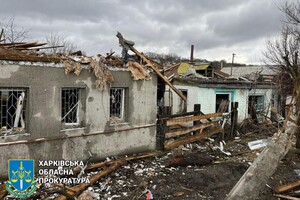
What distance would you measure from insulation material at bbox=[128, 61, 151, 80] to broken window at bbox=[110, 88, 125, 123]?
67 centimetres

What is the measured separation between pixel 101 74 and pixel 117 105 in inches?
58.8

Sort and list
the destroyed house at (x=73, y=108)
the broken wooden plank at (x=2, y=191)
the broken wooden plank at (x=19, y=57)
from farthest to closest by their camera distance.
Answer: the destroyed house at (x=73, y=108)
the broken wooden plank at (x=19, y=57)
the broken wooden plank at (x=2, y=191)

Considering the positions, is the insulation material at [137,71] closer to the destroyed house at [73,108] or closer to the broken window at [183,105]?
the destroyed house at [73,108]

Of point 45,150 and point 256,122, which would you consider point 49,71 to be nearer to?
point 45,150

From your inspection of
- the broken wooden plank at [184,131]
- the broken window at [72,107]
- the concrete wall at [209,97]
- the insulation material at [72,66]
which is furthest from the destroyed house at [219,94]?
the insulation material at [72,66]

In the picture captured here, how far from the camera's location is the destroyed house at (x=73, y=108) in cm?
667

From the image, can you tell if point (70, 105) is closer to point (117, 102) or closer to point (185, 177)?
point (117, 102)

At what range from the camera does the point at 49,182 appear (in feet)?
22.1

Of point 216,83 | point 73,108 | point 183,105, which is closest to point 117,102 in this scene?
point 73,108

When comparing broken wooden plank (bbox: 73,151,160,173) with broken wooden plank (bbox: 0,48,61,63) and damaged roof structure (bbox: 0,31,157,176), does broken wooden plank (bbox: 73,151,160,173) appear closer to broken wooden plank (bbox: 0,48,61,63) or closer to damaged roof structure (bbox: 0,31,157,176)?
damaged roof structure (bbox: 0,31,157,176)

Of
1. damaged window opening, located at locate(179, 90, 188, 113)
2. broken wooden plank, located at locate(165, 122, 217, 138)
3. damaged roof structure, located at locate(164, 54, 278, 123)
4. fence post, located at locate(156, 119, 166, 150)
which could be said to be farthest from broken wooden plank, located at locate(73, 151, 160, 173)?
damaged window opening, located at locate(179, 90, 188, 113)

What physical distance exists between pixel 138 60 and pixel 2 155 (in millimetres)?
5526

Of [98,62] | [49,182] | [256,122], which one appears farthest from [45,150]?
[256,122]

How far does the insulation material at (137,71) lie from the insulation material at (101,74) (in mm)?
992
